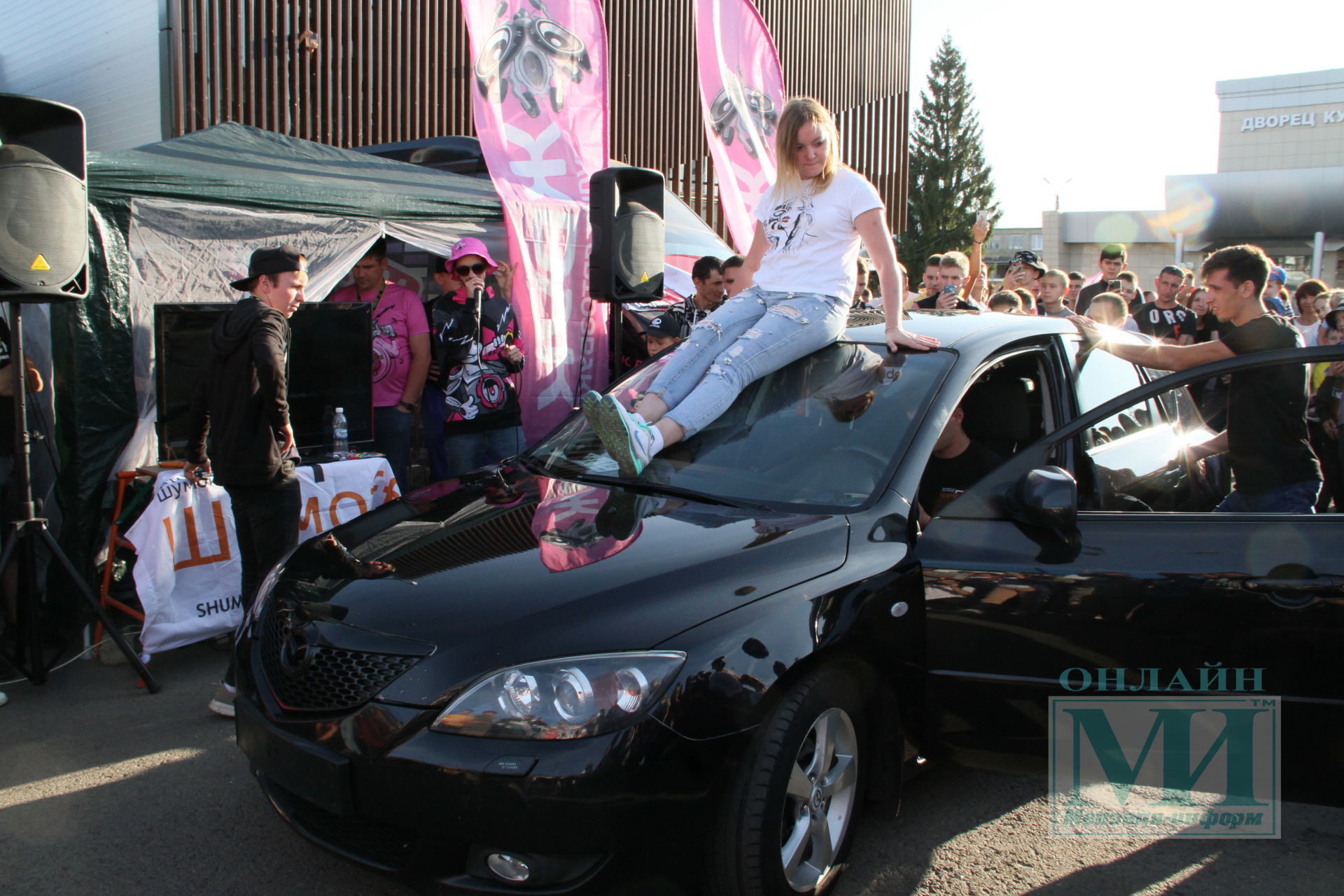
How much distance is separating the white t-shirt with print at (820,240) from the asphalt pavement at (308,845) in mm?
1848

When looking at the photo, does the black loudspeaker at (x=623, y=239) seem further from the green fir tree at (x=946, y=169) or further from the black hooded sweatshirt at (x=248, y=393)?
the green fir tree at (x=946, y=169)

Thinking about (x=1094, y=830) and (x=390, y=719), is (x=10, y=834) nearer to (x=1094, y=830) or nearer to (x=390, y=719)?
(x=390, y=719)

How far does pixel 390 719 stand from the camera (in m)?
2.20

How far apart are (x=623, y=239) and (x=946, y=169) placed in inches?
1883

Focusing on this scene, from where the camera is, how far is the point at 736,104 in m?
9.83

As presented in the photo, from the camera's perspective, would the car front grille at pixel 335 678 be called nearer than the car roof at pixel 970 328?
Yes

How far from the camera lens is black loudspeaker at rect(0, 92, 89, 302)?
159 inches

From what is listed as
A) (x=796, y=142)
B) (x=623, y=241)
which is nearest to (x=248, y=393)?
(x=796, y=142)

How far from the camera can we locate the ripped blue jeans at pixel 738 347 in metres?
3.33

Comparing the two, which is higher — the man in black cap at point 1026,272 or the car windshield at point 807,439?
the man in black cap at point 1026,272

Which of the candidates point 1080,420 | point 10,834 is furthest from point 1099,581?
point 10,834

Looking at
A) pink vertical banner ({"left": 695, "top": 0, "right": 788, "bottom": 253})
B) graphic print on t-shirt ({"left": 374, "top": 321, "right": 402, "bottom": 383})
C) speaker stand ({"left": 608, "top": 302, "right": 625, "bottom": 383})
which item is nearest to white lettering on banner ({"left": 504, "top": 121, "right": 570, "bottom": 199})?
speaker stand ({"left": 608, "top": 302, "right": 625, "bottom": 383})

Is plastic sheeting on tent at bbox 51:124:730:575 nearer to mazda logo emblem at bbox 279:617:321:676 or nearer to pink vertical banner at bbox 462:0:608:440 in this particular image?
pink vertical banner at bbox 462:0:608:440

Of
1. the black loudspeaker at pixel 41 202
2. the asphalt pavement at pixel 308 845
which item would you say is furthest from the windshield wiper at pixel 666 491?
the black loudspeaker at pixel 41 202
